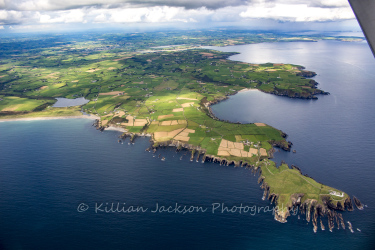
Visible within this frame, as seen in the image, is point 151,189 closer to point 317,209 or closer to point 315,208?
point 315,208

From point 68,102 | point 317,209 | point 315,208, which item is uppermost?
point 68,102

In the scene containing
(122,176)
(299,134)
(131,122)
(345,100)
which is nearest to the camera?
(122,176)

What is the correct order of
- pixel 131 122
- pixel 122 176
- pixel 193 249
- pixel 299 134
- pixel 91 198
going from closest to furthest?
pixel 193 249 → pixel 91 198 → pixel 122 176 → pixel 299 134 → pixel 131 122

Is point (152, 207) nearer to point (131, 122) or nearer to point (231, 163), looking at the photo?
point (231, 163)

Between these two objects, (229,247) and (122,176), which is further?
(122,176)

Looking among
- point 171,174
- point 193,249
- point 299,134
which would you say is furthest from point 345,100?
point 193,249

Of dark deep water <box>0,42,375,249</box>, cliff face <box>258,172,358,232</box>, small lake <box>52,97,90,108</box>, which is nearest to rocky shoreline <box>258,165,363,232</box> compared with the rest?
cliff face <box>258,172,358,232</box>

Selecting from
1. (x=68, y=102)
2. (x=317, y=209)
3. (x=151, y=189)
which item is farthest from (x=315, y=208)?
(x=68, y=102)
